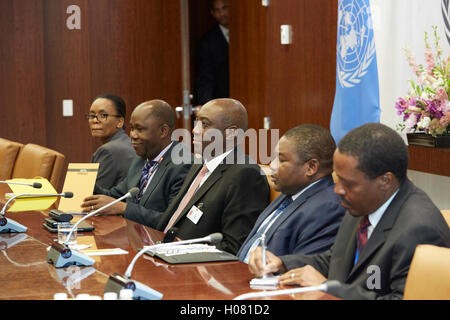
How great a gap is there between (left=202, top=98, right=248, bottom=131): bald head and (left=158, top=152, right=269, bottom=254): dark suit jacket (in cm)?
21

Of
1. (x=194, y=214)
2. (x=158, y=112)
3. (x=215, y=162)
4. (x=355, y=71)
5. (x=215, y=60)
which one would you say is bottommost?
(x=194, y=214)

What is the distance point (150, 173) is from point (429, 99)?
1.85m

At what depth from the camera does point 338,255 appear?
2.63 m

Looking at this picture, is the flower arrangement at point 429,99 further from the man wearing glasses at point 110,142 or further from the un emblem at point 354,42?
the man wearing glasses at point 110,142

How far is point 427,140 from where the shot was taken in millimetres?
3736

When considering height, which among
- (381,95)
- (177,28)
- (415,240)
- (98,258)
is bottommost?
(98,258)

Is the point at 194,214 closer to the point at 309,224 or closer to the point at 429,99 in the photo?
the point at 309,224

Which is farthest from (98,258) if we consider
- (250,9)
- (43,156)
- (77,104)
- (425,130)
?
(77,104)

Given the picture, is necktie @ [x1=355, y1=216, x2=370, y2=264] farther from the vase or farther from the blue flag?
the blue flag

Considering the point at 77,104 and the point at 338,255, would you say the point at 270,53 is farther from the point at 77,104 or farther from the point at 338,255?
the point at 338,255

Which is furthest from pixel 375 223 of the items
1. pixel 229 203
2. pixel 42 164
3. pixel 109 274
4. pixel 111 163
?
pixel 42 164

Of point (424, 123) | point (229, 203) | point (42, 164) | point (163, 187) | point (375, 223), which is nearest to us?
point (375, 223)

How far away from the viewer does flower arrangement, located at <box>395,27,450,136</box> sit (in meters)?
3.56

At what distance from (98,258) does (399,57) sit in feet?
7.74
